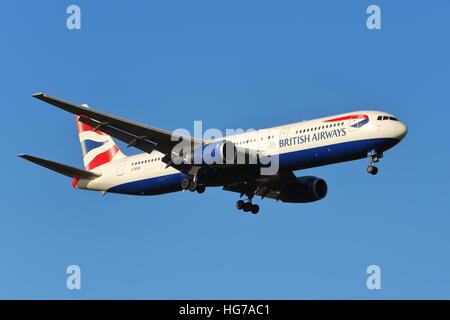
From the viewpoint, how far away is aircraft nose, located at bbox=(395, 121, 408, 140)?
48.3m

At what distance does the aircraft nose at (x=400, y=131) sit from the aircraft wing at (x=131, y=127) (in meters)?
12.2

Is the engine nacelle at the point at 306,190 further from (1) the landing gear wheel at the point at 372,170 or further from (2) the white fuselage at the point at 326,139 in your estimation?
(1) the landing gear wheel at the point at 372,170

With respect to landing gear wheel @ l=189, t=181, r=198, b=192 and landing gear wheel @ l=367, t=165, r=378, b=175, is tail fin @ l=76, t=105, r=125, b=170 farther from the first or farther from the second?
landing gear wheel @ l=367, t=165, r=378, b=175

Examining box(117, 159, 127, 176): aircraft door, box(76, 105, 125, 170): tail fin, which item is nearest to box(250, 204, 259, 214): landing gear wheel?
box(117, 159, 127, 176): aircraft door

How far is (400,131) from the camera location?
48.3 meters

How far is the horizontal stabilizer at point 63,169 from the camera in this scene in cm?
5261

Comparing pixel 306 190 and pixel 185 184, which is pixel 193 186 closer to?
pixel 185 184

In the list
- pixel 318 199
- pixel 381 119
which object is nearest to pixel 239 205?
pixel 318 199

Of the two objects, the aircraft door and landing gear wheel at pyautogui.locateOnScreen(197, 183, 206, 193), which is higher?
the aircraft door

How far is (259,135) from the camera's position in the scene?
2045 inches

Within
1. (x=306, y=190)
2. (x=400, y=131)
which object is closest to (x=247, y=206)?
(x=306, y=190)

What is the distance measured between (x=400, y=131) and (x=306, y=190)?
33.4 ft

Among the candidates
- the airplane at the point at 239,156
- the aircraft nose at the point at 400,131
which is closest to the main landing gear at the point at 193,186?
the airplane at the point at 239,156

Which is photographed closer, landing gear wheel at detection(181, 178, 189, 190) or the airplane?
the airplane
